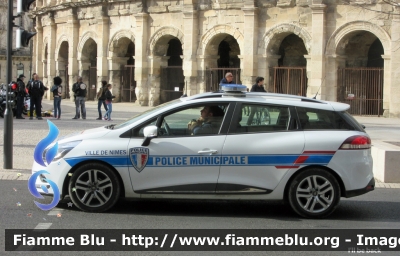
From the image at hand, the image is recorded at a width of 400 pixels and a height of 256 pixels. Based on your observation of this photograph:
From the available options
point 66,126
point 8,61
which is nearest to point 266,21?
point 66,126

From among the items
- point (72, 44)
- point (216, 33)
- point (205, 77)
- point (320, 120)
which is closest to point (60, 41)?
point (72, 44)

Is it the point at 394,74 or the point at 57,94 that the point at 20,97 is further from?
the point at 394,74

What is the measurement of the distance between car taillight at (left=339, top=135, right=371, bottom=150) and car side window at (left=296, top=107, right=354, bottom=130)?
0.20m

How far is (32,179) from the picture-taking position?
9.51m

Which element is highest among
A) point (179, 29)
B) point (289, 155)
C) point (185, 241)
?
point (179, 29)

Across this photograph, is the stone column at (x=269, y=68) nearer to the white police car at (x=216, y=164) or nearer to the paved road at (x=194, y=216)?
the paved road at (x=194, y=216)

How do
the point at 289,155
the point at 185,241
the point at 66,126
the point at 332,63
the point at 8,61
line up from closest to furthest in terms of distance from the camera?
the point at 185,241
the point at 289,155
the point at 8,61
the point at 66,126
the point at 332,63

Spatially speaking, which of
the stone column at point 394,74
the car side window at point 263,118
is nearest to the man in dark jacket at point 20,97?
the stone column at point 394,74

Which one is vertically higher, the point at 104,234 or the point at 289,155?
the point at 289,155

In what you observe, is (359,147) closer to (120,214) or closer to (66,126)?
(120,214)

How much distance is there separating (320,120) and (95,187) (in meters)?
2.94

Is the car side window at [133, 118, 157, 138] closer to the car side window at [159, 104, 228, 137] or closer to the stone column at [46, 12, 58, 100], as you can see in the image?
the car side window at [159, 104, 228, 137]

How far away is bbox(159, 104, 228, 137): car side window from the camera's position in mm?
9242

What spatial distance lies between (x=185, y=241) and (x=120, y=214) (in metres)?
1.62
